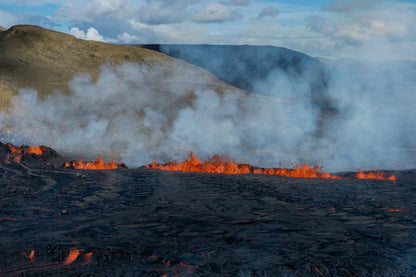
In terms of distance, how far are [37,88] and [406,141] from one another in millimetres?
22116

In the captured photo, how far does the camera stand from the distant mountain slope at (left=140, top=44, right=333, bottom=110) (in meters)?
38.3

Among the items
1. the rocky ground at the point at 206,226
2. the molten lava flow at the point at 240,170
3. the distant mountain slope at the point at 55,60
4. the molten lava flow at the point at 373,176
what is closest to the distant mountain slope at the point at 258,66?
the distant mountain slope at the point at 55,60

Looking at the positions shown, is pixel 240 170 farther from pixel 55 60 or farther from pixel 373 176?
pixel 55 60

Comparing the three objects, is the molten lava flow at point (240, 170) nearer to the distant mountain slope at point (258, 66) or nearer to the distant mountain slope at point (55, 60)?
the distant mountain slope at point (55, 60)

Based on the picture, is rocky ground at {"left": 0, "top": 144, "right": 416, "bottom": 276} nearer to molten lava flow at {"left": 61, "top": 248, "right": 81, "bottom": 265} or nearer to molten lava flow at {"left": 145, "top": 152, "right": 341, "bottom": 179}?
molten lava flow at {"left": 61, "top": 248, "right": 81, "bottom": 265}

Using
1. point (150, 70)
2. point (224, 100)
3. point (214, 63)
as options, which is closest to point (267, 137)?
point (224, 100)

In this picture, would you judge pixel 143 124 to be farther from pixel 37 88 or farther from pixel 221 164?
pixel 221 164

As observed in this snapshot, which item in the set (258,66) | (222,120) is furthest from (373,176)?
(258,66)

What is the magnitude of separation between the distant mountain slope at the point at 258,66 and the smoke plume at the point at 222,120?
836 mm

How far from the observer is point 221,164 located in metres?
12.8

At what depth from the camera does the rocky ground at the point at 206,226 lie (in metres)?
4.96

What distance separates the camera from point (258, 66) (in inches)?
1838

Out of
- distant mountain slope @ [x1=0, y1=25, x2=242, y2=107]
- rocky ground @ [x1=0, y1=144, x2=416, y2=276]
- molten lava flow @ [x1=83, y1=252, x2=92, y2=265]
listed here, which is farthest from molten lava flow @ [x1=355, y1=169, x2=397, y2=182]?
distant mountain slope @ [x1=0, y1=25, x2=242, y2=107]

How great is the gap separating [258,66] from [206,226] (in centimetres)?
4149
